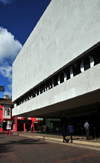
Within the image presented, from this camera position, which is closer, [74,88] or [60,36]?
[74,88]

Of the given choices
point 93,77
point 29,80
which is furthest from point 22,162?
point 29,80

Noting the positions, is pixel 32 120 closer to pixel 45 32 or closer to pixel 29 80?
pixel 29 80

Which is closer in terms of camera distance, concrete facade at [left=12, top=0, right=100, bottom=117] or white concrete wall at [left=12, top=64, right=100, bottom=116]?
white concrete wall at [left=12, top=64, right=100, bottom=116]

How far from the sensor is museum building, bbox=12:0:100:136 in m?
13.2

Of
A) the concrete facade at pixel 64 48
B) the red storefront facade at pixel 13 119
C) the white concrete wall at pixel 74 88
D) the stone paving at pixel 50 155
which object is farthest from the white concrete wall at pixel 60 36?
the red storefront facade at pixel 13 119

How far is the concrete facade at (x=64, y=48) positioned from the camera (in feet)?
42.4

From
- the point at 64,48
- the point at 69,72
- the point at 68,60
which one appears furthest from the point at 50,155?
the point at 64,48

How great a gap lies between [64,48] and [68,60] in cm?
153

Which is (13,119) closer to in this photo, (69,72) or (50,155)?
(69,72)

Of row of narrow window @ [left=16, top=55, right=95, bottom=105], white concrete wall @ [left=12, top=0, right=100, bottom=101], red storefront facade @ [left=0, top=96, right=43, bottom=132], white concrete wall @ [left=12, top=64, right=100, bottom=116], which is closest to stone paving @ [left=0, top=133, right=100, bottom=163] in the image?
white concrete wall @ [left=12, top=64, right=100, bottom=116]

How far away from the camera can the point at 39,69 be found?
23078 millimetres

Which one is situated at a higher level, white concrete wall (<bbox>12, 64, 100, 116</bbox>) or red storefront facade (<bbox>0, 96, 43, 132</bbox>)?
white concrete wall (<bbox>12, 64, 100, 116</bbox>)

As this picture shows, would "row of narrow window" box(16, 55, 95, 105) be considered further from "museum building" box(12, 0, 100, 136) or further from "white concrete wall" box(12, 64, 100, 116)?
"white concrete wall" box(12, 64, 100, 116)

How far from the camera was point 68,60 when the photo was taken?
16.1 meters
